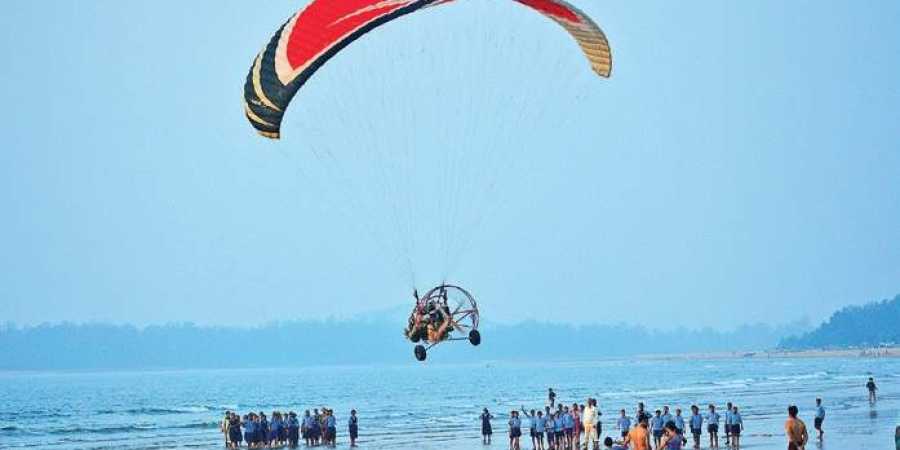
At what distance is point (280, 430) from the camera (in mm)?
32688

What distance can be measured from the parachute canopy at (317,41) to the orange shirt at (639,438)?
855cm

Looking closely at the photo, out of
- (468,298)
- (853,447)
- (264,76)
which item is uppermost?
(264,76)

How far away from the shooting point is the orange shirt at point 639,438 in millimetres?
17906

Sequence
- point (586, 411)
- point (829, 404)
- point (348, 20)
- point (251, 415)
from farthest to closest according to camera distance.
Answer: point (829, 404) → point (251, 415) → point (586, 411) → point (348, 20)

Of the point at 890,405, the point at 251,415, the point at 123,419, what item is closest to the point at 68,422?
the point at 123,419

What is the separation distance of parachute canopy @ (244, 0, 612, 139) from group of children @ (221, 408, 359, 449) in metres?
9.85

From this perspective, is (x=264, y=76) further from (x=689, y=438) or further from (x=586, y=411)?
(x=689, y=438)

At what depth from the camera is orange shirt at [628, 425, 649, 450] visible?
17906mm

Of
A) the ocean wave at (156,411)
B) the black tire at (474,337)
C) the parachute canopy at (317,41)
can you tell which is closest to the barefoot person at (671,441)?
the black tire at (474,337)

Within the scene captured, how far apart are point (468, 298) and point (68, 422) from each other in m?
44.4

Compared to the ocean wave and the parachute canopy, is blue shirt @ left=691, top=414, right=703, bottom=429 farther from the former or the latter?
the ocean wave

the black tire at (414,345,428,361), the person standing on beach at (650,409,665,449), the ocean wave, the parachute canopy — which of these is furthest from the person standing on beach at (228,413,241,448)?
the ocean wave

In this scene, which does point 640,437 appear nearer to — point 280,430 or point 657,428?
point 657,428

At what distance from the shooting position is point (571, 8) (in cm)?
2394
